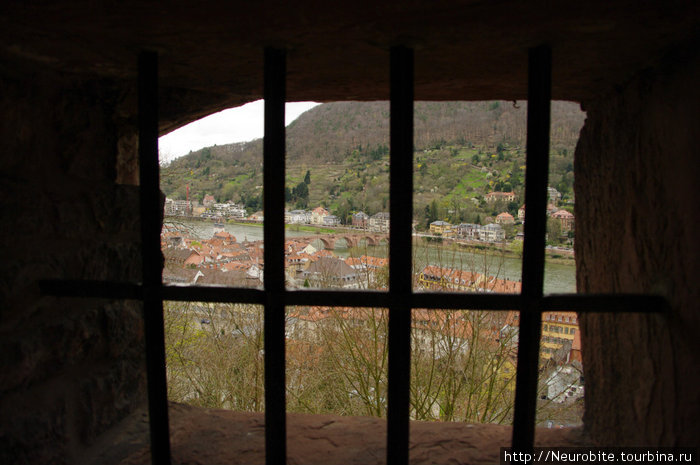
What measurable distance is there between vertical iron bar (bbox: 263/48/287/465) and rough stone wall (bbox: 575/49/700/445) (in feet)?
2.30

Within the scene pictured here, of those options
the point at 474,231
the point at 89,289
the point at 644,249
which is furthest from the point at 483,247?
the point at 89,289

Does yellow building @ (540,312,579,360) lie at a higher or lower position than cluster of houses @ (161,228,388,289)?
lower

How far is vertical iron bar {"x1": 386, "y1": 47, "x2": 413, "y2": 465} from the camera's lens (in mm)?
737

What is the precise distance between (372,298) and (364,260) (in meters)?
4.89

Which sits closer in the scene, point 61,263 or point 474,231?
point 61,263

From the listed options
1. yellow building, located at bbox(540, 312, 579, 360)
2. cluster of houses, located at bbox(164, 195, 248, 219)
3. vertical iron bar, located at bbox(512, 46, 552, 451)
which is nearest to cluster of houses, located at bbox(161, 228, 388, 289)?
cluster of houses, located at bbox(164, 195, 248, 219)

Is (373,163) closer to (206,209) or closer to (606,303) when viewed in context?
(206,209)

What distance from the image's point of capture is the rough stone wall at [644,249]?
26.3 inches

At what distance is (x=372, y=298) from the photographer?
2.54ft

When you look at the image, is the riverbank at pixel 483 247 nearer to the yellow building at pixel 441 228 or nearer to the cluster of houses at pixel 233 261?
the yellow building at pixel 441 228

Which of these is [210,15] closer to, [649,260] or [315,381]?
[649,260]

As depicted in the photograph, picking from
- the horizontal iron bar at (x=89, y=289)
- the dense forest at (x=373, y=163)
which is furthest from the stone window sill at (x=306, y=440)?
the dense forest at (x=373, y=163)

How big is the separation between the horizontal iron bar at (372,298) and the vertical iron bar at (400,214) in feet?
0.10

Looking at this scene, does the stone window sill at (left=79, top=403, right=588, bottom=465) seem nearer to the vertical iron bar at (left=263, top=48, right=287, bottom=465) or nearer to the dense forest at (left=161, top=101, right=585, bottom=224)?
the vertical iron bar at (left=263, top=48, right=287, bottom=465)
